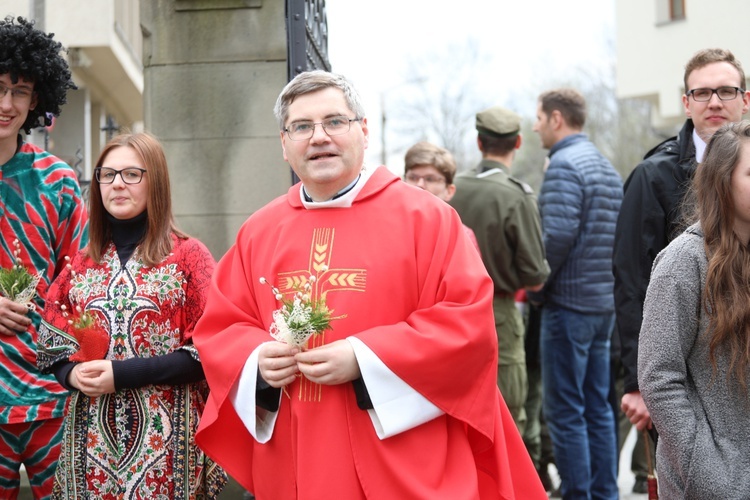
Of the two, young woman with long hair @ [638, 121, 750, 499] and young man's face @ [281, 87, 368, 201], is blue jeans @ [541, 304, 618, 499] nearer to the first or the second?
young woman with long hair @ [638, 121, 750, 499]

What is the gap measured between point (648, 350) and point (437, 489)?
2.90ft

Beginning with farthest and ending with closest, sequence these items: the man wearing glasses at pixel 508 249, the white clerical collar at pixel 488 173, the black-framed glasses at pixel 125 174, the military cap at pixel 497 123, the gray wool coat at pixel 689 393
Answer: the military cap at pixel 497 123 < the white clerical collar at pixel 488 173 < the man wearing glasses at pixel 508 249 < the black-framed glasses at pixel 125 174 < the gray wool coat at pixel 689 393

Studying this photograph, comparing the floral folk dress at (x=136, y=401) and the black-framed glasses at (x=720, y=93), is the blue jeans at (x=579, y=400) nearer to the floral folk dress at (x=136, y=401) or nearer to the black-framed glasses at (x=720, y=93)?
the black-framed glasses at (x=720, y=93)

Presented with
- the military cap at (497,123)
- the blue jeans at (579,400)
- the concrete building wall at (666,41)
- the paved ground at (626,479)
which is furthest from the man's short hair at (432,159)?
the concrete building wall at (666,41)

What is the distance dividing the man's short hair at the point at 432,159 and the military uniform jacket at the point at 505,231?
294mm

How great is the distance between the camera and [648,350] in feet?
12.2

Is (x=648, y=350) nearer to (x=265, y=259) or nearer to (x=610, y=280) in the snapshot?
(x=265, y=259)

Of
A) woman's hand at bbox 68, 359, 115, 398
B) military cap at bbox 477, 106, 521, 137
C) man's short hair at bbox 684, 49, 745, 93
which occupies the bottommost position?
woman's hand at bbox 68, 359, 115, 398

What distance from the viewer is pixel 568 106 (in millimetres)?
7383

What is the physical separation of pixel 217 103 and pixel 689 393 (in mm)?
3469

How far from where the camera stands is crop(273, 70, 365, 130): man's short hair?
4020mm

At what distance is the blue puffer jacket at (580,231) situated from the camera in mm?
6879

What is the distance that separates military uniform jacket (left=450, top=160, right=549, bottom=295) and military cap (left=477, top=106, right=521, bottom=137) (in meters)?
0.43

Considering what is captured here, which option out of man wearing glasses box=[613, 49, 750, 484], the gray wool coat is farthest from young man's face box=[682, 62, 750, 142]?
the gray wool coat
